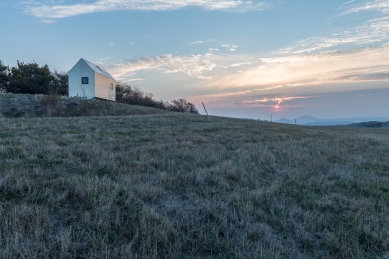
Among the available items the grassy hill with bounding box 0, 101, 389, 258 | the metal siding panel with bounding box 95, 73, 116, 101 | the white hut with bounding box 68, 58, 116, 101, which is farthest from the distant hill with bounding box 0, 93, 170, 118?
the grassy hill with bounding box 0, 101, 389, 258

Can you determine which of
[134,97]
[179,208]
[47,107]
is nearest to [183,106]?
[134,97]

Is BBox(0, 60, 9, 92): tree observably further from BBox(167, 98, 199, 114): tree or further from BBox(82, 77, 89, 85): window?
BBox(167, 98, 199, 114): tree

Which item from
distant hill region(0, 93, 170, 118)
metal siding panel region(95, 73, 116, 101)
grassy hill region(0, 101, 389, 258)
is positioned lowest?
grassy hill region(0, 101, 389, 258)

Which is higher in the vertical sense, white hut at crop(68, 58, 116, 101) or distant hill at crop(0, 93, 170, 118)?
white hut at crop(68, 58, 116, 101)

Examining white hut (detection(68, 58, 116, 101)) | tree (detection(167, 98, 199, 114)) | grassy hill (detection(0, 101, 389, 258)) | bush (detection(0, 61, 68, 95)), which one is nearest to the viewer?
grassy hill (detection(0, 101, 389, 258))

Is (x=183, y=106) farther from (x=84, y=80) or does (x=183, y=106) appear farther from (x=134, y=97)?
→ (x=84, y=80)

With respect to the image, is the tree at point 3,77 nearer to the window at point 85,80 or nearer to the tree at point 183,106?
the window at point 85,80

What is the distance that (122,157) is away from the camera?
7.15 m

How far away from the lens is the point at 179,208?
14.4ft

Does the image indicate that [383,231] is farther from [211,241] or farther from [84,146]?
[84,146]

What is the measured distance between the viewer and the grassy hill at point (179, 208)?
330 cm

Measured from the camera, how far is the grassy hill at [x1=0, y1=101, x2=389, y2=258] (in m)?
3.30

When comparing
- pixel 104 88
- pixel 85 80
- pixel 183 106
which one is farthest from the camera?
pixel 183 106

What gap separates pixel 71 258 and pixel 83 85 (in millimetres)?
35975
